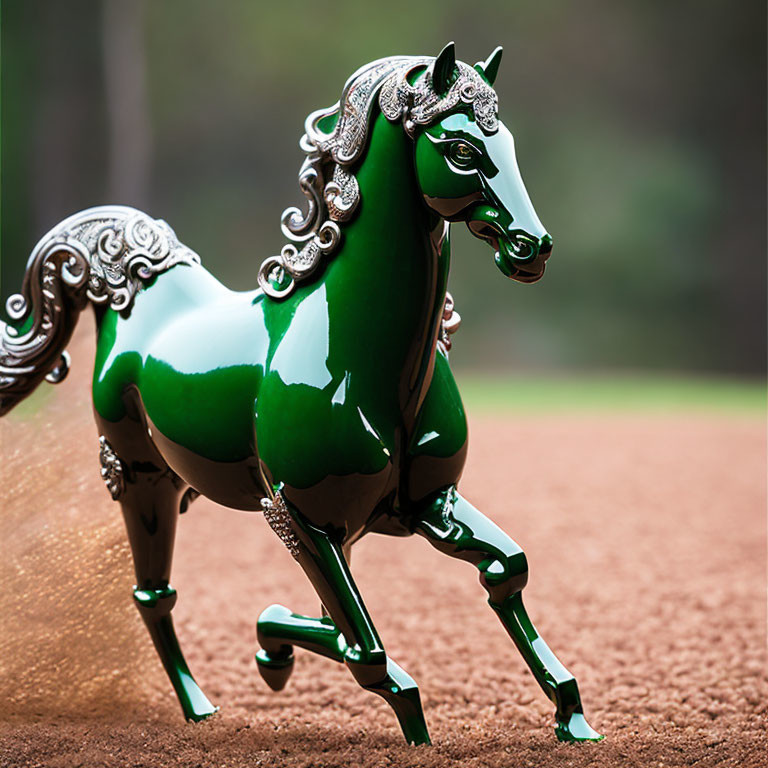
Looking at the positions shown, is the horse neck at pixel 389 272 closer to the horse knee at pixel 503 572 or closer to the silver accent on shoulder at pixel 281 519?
the silver accent on shoulder at pixel 281 519

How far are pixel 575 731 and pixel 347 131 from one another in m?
1.46

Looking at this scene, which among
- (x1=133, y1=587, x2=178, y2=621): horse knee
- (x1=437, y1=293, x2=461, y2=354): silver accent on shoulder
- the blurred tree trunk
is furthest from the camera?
the blurred tree trunk

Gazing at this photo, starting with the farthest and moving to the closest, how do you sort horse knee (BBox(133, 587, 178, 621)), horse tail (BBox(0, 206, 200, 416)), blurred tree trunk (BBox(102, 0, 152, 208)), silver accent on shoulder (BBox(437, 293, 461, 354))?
blurred tree trunk (BBox(102, 0, 152, 208))
horse knee (BBox(133, 587, 178, 621))
horse tail (BBox(0, 206, 200, 416))
silver accent on shoulder (BBox(437, 293, 461, 354))

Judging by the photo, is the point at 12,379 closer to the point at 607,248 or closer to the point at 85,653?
the point at 85,653

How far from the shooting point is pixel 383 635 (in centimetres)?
398

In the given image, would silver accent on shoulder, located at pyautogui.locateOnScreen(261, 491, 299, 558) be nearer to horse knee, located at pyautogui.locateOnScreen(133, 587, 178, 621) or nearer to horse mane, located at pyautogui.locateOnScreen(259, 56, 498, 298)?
horse mane, located at pyautogui.locateOnScreen(259, 56, 498, 298)

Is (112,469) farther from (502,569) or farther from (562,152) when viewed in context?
(562,152)

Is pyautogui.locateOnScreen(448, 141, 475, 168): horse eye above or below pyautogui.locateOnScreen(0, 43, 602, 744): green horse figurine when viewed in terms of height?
→ above

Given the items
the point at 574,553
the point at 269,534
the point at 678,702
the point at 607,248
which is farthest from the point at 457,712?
the point at 607,248

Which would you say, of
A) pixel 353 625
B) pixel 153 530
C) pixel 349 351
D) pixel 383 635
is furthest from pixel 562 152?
pixel 353 625

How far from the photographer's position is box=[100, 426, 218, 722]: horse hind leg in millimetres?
2566

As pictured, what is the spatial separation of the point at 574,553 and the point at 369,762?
3.20 meters

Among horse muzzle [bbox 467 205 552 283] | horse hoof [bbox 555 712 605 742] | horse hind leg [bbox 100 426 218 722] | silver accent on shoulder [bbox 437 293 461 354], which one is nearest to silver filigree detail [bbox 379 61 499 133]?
horse muzzle [bbox 467 205 552 283]

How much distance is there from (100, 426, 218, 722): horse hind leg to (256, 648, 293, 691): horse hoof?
0.22 metres
